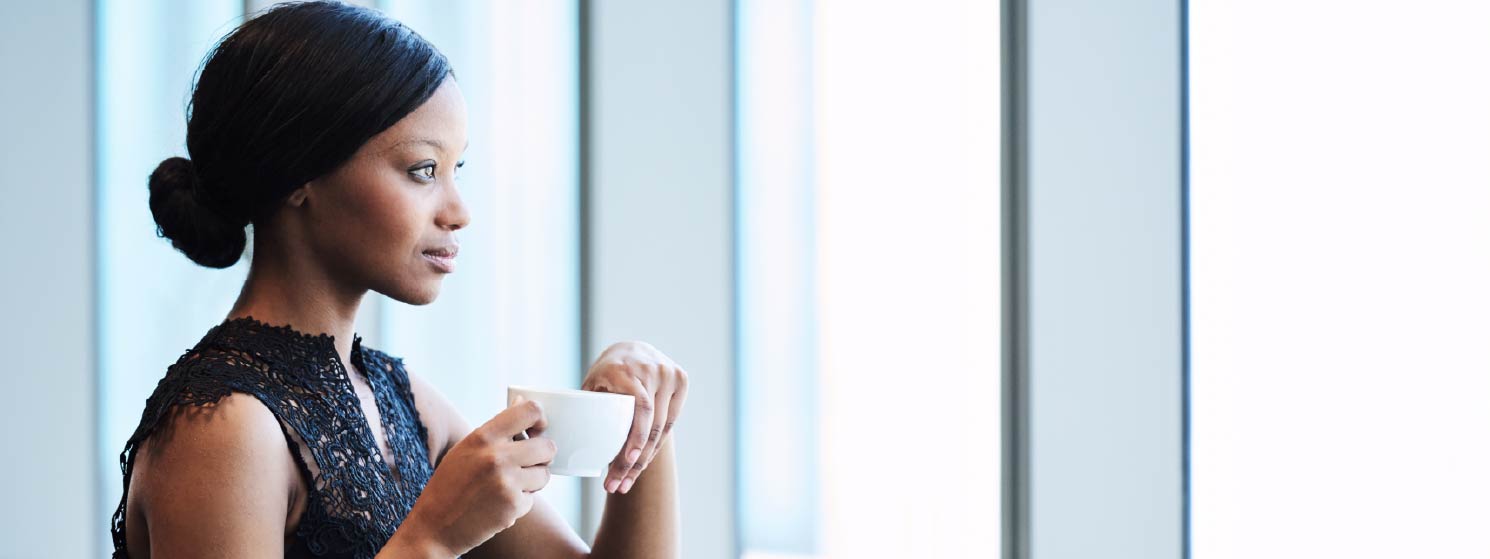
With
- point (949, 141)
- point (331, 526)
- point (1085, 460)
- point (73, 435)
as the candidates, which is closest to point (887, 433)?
point (1085, 460)

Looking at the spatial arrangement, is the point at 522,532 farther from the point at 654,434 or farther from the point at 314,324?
the point at 314,324

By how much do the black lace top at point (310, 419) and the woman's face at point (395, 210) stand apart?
0.27ft

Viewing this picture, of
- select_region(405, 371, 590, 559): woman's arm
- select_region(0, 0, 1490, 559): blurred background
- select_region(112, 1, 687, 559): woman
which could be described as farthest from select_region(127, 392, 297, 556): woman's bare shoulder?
select_region(0, 0, 1490, 559): blurred background

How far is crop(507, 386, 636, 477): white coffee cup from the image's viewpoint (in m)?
0.91

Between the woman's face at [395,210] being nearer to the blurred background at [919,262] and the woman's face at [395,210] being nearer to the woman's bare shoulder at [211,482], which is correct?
the woman's bare shoulder at [211,482]

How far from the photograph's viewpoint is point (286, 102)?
0.92 m

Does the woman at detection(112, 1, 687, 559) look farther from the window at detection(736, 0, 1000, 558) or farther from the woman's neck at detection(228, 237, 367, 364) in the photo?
the window at detection(736, 0, 1000, 558)

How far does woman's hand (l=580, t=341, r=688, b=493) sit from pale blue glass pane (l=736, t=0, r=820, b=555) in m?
1.25

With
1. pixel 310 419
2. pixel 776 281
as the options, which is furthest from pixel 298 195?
pixel 776 281
